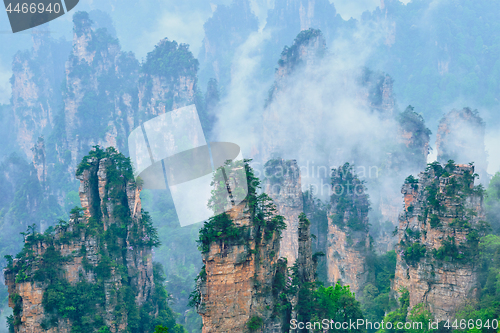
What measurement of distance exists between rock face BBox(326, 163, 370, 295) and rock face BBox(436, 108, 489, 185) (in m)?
19.1

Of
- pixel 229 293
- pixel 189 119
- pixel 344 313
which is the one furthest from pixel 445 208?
pixel 189 119

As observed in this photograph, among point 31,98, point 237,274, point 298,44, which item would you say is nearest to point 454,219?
point 237,274

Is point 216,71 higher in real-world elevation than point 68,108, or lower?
higher

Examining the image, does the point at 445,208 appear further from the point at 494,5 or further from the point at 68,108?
the point at 494,5

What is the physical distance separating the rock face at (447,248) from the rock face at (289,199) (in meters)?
20.1

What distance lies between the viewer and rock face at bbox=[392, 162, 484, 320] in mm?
28125

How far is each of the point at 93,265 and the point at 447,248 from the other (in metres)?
21.8

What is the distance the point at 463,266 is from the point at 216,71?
9649cm

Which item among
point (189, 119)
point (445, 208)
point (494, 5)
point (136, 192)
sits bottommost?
point (445, 208)

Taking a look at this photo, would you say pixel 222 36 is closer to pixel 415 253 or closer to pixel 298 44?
pixel 298 44

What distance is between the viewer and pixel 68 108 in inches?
3433

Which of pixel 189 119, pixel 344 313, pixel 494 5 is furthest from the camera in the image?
pixel 494 5

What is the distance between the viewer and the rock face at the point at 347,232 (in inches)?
1705

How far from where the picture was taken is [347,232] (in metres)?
44.4
